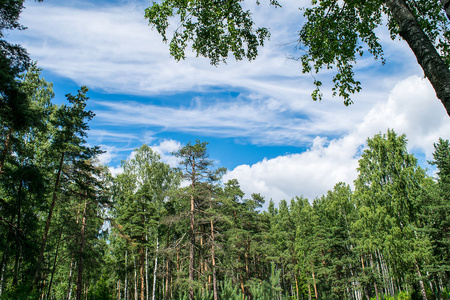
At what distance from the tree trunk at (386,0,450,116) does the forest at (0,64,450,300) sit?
7.94 metres

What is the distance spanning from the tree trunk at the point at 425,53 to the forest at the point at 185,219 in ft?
26.0

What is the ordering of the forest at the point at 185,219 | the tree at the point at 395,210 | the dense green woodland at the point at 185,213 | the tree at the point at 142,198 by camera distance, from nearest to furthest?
the dense green woodland at the point at 185,213 < the forest at the point at 185,219 < the tree at the point at 395,210 < the tree at the point at 142,198

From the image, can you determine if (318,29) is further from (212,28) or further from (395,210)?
(395,210)

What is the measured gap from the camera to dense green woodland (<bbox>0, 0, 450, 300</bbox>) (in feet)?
29.4

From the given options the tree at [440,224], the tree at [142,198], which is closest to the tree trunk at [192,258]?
the tree at [142,198]

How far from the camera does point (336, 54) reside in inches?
180

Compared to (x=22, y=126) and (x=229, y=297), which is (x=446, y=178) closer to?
(x=229, y=297)

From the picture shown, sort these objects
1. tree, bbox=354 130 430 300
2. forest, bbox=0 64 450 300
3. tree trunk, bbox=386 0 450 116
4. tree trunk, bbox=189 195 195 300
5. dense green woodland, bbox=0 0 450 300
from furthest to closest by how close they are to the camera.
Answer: tree, bbox=354 130 430 300 < tree trunk, bbox=189 195 195 300 < forest, bbox=0 64 450 300 < dense green woodland, bbox=0 0 450 300 < tree trunk, bbox=386 0 450 116

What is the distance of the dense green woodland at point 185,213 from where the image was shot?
8969 mm

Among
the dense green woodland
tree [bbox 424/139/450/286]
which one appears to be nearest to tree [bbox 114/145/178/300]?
the dense green woodland

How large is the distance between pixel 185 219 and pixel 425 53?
18510 millimetres

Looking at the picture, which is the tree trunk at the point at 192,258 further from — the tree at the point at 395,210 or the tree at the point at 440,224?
the tree at the point at 440,224

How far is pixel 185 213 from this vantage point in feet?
55.9

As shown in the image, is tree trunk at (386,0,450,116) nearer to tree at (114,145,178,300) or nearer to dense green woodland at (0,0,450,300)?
dense green woodland at (0,0,450,300)
